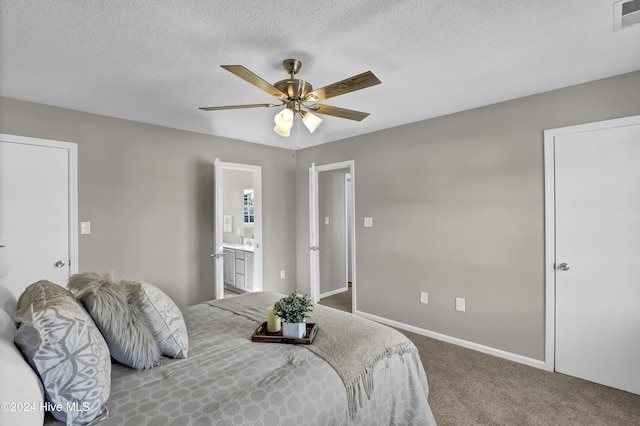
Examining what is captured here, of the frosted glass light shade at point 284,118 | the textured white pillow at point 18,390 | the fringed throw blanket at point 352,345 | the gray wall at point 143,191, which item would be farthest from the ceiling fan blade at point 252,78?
the gray wall at point 143,191

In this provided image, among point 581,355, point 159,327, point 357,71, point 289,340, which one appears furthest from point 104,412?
point 581,355

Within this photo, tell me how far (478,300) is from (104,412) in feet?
10.1

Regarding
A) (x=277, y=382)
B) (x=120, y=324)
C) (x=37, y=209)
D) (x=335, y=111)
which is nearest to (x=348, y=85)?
(x=335, y=111)

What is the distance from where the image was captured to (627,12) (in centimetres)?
158

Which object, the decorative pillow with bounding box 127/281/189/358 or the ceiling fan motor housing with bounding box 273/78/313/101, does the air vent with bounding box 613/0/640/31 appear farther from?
the decorative pillow with bounding box 127/281/189/358

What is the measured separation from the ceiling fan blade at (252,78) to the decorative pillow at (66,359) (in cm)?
129

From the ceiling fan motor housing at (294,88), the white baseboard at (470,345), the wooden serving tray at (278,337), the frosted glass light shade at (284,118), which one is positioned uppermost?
the ceiling fan motor housing at (294,88)

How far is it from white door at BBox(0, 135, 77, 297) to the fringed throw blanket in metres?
1.96

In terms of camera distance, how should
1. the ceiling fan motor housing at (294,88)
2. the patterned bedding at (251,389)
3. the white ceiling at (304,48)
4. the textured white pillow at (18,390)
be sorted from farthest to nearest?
the ceiling fan motor housing at (294,88)
the white ceiling at (304,48)
the patterned bedding at (251,389)
the textured white pillow at (18,390)

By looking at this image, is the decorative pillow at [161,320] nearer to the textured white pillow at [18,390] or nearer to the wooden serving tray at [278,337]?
the wooden serving tray at [278,337]

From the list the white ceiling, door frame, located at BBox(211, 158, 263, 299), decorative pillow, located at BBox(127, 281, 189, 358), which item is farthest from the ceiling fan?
door frame, located at BBox(211, 158, 263, 299)

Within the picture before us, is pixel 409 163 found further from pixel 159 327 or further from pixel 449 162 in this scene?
pixel 159 327

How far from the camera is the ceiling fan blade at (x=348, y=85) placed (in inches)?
65.5

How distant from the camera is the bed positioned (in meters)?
1.18
